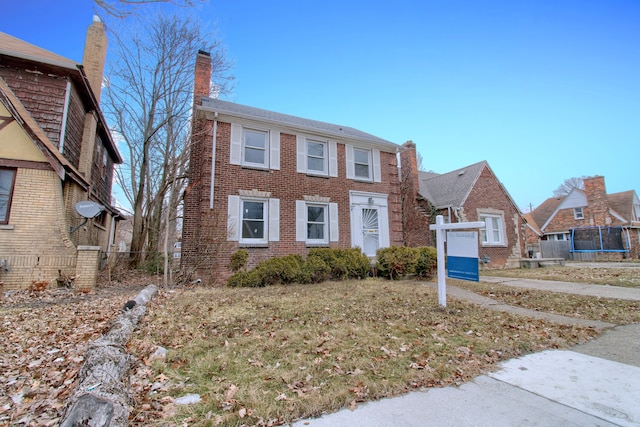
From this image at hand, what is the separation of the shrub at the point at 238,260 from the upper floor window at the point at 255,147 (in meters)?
3.53

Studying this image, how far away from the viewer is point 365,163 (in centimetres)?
1411

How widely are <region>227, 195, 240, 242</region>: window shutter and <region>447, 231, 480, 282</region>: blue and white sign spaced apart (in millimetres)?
7506

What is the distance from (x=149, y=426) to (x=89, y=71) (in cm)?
1680

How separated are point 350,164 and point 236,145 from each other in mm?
5134

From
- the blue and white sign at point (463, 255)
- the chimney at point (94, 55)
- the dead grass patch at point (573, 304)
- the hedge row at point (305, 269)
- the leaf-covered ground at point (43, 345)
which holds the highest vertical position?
the chimney at point (94, 55)

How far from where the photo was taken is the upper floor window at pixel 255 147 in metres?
11.4

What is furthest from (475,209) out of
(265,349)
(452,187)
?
(265,349)

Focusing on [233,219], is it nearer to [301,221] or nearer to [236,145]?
[301,221]

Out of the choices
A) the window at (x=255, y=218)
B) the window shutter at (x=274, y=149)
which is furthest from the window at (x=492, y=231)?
the window shutter at (x=274, y=149)

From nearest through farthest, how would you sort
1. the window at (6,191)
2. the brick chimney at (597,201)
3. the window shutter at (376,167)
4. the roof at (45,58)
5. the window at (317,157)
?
1. the window at (6,191)
2. the roof at (45,58)
3. the window at (317,157)
4. the window shutter at (376,167)
5. the brick chimney at (597,201)

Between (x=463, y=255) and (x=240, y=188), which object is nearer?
(x=463, y=255)

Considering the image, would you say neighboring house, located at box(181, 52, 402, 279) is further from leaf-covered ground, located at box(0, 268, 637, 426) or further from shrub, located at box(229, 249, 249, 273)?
leaf-covered ground, located at box(0, 268, 637, 426)

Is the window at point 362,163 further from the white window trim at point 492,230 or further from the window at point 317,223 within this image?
the white window trim at point 492,230

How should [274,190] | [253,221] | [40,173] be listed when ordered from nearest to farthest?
1. [40,173]
2. [253,221]
3. [274,190]
